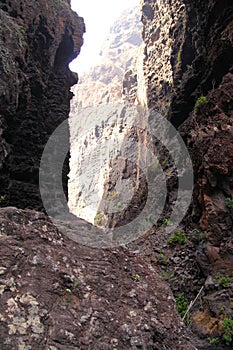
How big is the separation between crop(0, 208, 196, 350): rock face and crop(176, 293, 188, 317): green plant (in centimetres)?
580

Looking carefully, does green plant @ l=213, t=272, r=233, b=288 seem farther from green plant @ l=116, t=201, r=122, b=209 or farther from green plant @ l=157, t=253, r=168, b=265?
green plant @ l=116, t=201, r=122, b=209

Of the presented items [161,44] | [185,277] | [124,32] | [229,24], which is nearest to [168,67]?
[161,44]

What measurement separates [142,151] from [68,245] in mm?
25096

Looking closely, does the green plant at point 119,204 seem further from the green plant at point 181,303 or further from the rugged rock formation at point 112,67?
the rugged rock formation at point 112,67

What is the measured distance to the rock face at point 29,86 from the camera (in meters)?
11.6

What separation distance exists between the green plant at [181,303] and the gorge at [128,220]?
34 millimetres

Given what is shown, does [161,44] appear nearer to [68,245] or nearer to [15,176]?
[15,176]

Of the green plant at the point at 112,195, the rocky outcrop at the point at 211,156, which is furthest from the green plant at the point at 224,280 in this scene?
the green plant at the point at 112,195

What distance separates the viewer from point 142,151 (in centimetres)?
3022

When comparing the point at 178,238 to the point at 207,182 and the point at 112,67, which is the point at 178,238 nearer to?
the point at 207,182

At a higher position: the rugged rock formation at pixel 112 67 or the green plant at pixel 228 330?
the rugged rock formation at pixel 112 67

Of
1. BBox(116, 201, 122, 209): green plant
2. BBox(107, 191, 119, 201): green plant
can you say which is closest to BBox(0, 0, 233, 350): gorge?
BBox(116, 201, 122, 209): green plant

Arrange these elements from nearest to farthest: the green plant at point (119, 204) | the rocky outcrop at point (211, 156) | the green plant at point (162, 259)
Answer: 1. the rocky outcrop at point (211, 156)
2. the green plant at point (162, 259)
3. the green plant at point (119, 204)

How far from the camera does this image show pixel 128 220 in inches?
923
